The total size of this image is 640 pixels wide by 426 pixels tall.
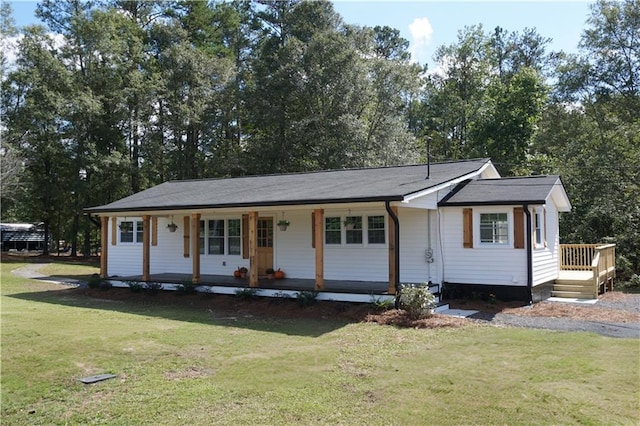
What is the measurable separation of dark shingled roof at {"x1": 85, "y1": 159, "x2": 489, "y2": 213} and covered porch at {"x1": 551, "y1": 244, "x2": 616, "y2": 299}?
4228mm

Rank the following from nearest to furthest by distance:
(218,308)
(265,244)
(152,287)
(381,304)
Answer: (381,304), (218,308), (152,287), (265,244)

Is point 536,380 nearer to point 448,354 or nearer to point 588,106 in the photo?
point 448,354

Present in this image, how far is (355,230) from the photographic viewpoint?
14516mm

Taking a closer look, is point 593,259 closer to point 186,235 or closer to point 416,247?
point 416,247

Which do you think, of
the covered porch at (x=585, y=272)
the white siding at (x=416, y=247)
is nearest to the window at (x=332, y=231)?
the white siding at (x=416, y=247)

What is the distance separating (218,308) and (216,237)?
4.55 meters

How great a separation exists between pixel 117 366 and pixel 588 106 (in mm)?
25147

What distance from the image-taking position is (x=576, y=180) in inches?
883

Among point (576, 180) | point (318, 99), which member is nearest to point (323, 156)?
point (318, 99)

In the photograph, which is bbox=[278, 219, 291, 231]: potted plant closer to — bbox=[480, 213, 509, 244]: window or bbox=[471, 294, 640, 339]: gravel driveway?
bbox=[480, 213, 509, 244]: window

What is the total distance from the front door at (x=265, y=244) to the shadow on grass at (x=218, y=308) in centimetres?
234

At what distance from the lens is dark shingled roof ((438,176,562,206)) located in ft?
42.0

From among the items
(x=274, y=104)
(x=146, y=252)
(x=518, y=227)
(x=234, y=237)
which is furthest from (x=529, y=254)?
(x=274, y=104)

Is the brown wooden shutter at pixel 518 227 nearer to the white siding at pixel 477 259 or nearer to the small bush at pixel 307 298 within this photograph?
the white siding at pixel 477 259
